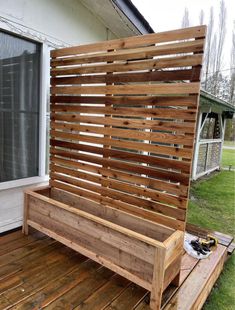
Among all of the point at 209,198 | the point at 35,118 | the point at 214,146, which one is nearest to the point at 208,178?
the point at 214,146

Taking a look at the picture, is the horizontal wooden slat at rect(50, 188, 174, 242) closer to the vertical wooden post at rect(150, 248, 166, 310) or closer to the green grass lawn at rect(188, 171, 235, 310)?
the vertical wooden post at rect(150, 248, 166, 310)

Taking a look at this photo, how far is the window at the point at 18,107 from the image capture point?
8.56ft

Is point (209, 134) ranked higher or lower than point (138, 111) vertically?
lower

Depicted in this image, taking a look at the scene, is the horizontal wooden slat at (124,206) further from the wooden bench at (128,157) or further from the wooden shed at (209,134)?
the wooden shed at (209,134)

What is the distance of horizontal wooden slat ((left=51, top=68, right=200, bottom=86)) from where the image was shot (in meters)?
1.91

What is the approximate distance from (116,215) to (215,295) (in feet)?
4.15

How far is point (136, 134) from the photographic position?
2.23 m

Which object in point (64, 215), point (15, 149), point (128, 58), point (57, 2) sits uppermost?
point (57, 2)

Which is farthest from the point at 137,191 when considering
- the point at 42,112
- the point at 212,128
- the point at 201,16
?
the point at 201,16

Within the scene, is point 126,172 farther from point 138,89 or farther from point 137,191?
point 138,89

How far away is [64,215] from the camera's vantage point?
7.97 ft

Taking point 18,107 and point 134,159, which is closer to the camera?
point 134,159

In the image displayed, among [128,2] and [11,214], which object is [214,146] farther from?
[11,214]

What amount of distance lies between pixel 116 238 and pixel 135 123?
3.37 feet
